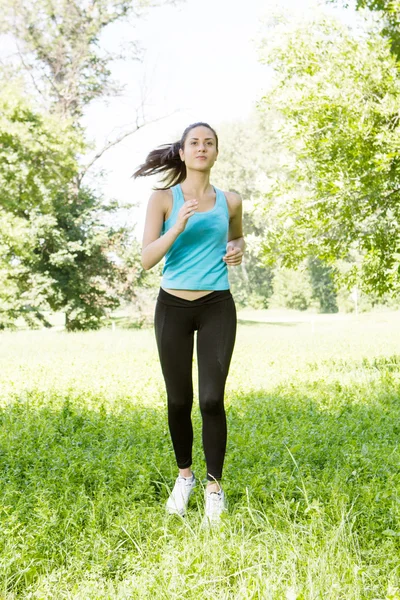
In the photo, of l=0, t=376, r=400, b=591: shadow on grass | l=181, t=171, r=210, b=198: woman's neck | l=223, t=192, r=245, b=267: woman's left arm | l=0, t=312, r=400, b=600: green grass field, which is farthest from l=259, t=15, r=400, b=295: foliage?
l=181, t=171, r=210, b=198: woman's neck

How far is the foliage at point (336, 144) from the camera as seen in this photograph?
10.1 metres

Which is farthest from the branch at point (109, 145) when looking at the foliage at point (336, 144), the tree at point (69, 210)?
the foliage at point (336, 144)

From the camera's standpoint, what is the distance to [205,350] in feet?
12.8

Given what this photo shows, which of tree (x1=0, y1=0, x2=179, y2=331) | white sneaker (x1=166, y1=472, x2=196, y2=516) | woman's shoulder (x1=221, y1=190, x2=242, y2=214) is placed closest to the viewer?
white sneaker (x1=166, y1=472, x2=196, y2=516)

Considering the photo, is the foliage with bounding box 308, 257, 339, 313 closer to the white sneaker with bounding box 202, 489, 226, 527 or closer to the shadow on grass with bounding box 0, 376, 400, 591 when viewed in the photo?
the shadow on grass with bounding box 0, 376, 400, 591

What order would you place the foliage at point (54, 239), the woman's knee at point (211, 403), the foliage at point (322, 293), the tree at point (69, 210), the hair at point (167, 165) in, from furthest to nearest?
the foliage at point (322, 293)
the tree at point (69, 210)
the foliage at point (54, 239)
the hair at point (167, 165)
the woman's knee at point (211, 403)

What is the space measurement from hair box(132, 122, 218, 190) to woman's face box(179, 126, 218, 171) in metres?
0.22

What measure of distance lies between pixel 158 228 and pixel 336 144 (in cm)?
728

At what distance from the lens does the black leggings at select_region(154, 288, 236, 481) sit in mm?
3871

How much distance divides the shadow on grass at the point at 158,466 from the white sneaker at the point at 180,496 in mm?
100

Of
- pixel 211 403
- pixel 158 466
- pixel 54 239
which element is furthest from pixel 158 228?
pixel 54 239

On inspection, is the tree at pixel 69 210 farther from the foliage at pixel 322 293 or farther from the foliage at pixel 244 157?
the foliage at pixel 322 293

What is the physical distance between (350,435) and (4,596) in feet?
12.4

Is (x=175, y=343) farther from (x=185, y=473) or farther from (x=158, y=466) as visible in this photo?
(x=158, y=466)
